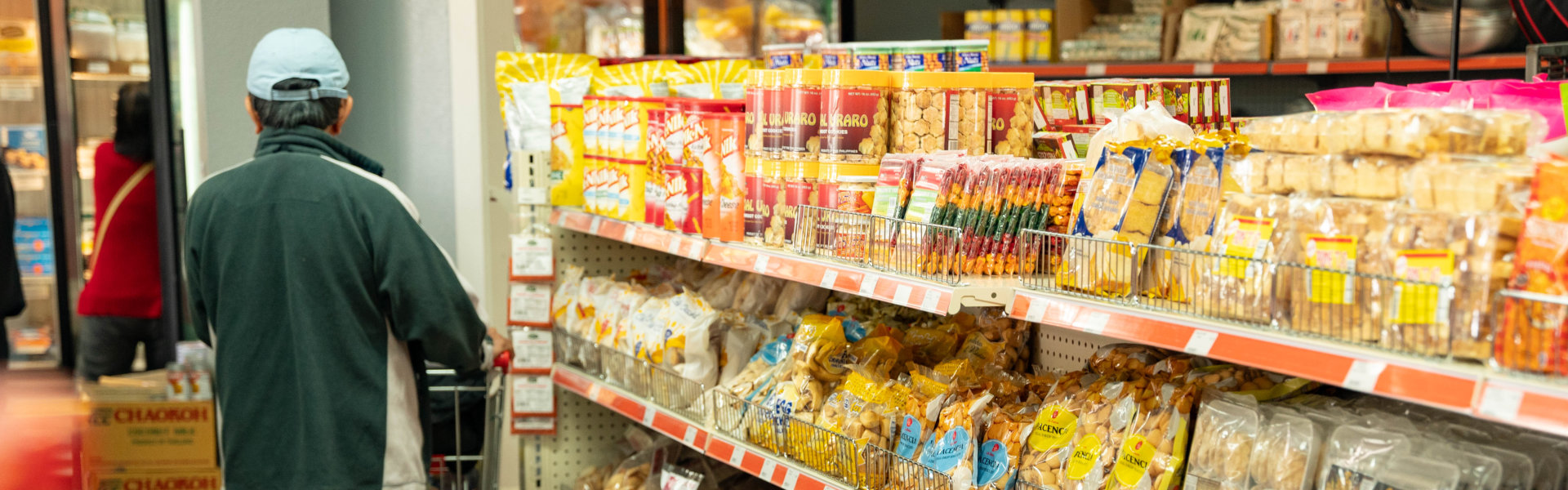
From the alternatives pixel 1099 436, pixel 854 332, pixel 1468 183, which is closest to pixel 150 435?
pixel 854 332

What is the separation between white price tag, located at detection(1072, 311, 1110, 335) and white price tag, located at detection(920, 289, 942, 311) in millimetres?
242

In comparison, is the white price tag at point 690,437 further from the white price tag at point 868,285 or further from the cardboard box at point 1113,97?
the cardboard box at point 1113,97

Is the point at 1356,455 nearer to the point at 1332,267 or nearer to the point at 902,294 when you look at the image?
the point at 1332,267

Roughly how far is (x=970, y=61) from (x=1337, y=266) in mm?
1164

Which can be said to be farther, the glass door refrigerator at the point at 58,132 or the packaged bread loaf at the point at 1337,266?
the glass door refrigerator at the point at 58,132

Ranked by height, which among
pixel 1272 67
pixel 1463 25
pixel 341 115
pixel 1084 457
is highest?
pixel 1463 25

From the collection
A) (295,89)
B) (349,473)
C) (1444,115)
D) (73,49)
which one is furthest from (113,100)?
(1444,115)

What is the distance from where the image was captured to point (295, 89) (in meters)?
2.81

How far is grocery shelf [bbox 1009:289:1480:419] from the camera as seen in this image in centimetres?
128

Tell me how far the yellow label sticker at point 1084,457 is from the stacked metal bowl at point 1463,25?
109 inches

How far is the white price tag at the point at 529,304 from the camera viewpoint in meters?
3.44

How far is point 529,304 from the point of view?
3449 millimetres

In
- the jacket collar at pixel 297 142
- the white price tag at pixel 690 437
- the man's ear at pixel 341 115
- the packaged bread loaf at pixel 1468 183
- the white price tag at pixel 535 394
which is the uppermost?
the man's ear at pixel 341 115

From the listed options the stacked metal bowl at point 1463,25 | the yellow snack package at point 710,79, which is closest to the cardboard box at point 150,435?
the yellow snack package at point 710,79
